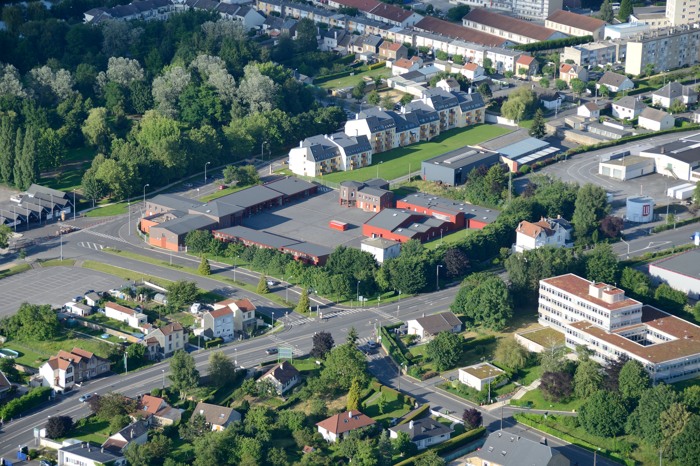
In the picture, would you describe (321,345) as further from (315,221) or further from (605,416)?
(315,221)

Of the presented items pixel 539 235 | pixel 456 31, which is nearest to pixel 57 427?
pixel 539 235

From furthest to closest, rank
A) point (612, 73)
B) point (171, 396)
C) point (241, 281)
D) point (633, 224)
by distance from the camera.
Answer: point (612, 73), point (633, 224), point (241, 281), point (171, 396)

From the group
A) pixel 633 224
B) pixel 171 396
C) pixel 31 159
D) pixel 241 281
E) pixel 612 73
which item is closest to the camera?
pixel 171 396

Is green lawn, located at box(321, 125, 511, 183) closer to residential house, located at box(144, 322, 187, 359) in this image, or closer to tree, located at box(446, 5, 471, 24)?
residential house, located at box(144, 322, 187, 359)

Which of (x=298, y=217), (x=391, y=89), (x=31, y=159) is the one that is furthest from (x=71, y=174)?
(x=391, y=89)

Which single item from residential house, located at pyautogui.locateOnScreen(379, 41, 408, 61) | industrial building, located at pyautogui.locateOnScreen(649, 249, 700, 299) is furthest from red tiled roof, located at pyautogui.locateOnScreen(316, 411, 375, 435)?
residential house, located at pyautogui.locateOnScreen(379, 41, 408, 61)

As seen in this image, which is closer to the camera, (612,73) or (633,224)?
(633,224)

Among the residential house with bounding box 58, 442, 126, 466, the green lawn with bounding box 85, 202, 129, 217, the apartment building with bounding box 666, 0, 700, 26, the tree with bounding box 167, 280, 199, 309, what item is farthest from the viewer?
the apartment building with bounding box 666, 0, 700, 26

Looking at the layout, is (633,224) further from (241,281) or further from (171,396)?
(171,396)
